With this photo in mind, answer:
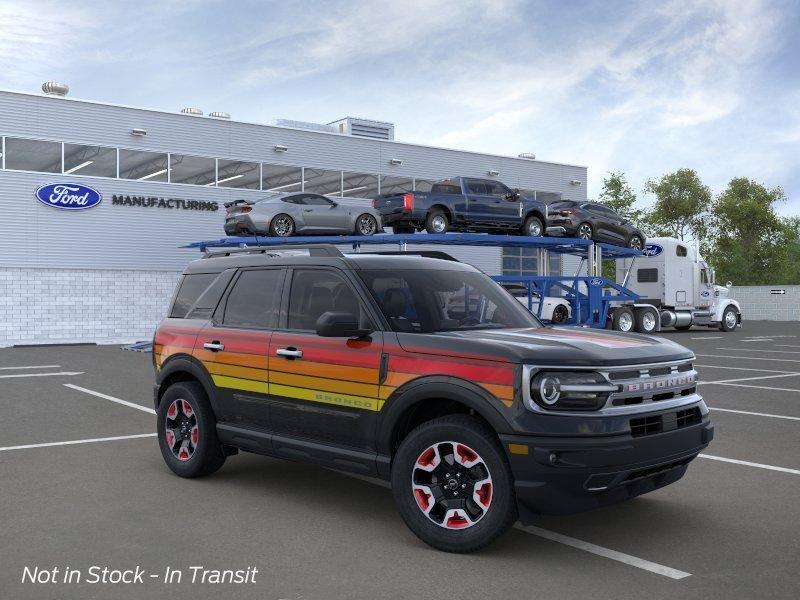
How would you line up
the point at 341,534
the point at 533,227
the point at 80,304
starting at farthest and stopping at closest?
the point at 80,304 → the point at 533,227 → the point at 341,534

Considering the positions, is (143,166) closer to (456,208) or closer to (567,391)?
(456,208)

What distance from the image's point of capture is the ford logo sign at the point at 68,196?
2802 cm

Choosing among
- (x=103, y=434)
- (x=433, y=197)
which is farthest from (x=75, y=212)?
(x=103, y=434)

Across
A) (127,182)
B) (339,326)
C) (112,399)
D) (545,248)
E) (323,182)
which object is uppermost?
(323,182)

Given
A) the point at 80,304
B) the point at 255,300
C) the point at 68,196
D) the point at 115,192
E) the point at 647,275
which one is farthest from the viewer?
the point at 647,275

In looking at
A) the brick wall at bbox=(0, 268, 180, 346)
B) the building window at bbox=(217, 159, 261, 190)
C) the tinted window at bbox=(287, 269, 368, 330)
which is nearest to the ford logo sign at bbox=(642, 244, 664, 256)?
the building window at bbox=(217, 159, 261, 190)

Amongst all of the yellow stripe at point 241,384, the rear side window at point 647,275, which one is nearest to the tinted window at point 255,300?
the yellow stripe at point 241,384

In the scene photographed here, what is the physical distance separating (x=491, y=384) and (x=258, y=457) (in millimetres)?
3632

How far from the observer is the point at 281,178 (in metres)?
33.4

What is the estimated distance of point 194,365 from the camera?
702 cm

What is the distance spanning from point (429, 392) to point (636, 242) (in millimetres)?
25830

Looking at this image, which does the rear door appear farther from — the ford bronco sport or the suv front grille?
the suv front grille

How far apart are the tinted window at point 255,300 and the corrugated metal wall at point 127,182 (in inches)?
924

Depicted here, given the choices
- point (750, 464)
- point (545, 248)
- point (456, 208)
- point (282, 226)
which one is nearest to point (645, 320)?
point (545, 248)
